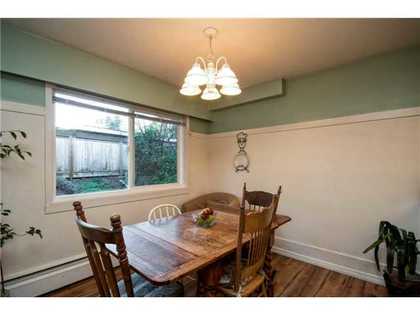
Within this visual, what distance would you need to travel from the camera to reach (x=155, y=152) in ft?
10.2

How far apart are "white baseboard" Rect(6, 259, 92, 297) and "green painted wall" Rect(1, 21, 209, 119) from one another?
1835 millimetres

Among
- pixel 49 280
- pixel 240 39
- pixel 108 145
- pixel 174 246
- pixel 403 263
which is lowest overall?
pixel 49 280

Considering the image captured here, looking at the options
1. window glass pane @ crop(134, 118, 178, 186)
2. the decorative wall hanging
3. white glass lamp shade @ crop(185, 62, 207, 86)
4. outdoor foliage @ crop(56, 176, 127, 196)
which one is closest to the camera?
white glass lamp shade @ crop(185, 62, 207, 86)

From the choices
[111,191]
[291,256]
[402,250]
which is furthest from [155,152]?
[402,250]

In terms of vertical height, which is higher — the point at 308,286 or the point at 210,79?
the point at 210,79

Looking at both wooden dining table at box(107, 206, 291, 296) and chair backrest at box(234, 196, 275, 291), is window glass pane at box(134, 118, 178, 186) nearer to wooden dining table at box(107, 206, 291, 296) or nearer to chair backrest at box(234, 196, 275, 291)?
wooden dining table at box(107, 206, 291, 296)

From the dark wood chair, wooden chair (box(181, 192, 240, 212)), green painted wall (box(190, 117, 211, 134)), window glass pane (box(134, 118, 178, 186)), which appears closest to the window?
window glass pane (box(134, 118, 178, 186))

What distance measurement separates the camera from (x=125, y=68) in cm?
250

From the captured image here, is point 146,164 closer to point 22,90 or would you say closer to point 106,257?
point 22,90

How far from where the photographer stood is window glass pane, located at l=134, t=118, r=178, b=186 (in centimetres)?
286

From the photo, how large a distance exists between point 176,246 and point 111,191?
154 centimetres

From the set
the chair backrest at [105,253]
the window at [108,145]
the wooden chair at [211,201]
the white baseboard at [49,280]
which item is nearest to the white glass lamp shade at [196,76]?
the chair backrest at [105,253]

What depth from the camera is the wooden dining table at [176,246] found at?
107 centimetres

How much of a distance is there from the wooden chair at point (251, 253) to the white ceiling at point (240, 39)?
1503 mm
